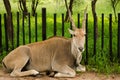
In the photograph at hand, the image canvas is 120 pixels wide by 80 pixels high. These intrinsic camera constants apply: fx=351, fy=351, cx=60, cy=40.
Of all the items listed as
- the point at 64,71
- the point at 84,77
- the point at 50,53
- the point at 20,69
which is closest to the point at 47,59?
the point at 50,53

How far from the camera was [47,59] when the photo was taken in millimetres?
8602

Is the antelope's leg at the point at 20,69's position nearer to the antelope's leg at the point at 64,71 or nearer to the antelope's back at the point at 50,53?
the antelope's back at the point at 50,53

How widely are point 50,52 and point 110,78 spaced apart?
1.59 m

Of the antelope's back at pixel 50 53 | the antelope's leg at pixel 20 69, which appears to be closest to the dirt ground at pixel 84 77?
the antelope's leg at pixel 20 69

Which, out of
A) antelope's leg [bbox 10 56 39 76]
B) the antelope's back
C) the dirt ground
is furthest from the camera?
the antelope's back

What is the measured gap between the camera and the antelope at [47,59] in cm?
835

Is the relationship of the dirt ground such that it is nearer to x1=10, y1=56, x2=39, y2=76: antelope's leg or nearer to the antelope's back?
x1=10, y1=56, x2=39, y2=76: antelope's leg

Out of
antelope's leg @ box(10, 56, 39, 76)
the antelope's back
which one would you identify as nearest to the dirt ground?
antelope's leg @ box(10, 56, 39, 76)

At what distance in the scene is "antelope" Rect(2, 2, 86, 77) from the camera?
8352mm

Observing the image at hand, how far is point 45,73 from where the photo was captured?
8547 millimetres

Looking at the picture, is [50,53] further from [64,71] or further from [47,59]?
[64,71]

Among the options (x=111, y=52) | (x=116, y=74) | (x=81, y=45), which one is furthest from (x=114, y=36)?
(x=81, y=45)

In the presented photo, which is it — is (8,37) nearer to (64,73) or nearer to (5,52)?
(5,52)

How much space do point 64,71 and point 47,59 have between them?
21.8 inches
